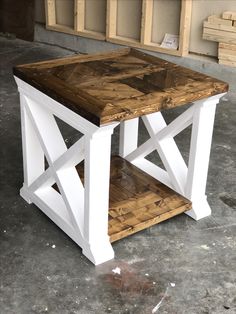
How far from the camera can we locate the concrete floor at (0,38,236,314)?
6.21ft

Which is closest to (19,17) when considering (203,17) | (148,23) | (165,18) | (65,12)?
(65,12)

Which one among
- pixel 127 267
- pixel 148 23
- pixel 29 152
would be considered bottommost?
pixel 127 267

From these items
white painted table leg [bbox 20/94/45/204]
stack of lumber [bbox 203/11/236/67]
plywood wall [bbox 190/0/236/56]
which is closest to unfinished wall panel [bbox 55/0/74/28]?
plywood wall [bbox 190/0/236/56]

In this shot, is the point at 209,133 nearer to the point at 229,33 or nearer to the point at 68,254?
the point at 68,254

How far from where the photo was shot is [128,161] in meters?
2.77

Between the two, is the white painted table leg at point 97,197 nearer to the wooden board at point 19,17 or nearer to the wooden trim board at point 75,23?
the wooden trim board at point 75,23

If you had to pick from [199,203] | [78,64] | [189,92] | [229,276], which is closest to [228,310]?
[229,276]

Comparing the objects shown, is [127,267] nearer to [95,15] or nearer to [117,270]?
[117,270]

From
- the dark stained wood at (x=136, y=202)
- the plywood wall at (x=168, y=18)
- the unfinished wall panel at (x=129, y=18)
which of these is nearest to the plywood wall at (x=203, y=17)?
the plywood wall at (x=168, y=18)

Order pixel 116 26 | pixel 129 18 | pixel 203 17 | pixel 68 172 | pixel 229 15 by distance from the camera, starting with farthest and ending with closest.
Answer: pixel 116 26 < pixel 129 18 < pixel 203 17 < pixel 229 15 < pixel 68 172

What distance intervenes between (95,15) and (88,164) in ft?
11.1

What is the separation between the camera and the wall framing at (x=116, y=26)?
167 inches

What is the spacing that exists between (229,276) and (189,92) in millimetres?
755

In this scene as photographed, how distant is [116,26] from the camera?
4.85 m
